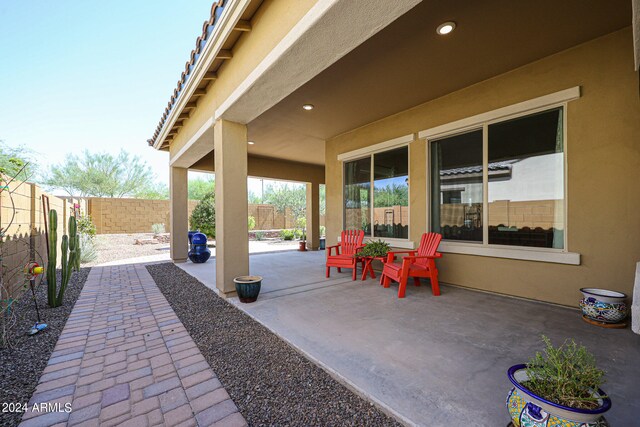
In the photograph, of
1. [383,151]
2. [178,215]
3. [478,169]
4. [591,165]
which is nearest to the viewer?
[591,165]

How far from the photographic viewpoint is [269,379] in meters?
1.82

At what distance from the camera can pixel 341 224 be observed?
20.0 ft

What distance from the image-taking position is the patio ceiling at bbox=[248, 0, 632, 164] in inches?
95.9

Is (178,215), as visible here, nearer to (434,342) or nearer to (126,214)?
(434,342)

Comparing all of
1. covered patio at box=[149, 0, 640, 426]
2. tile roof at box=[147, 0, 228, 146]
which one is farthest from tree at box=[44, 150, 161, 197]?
covered patio at box=[149, 0, 640, 426]

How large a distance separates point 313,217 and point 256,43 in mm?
7053

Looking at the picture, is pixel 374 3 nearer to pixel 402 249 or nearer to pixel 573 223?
pixel 573 223

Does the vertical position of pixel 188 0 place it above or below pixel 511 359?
above

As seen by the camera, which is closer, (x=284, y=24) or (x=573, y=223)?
(x=284, y=24)

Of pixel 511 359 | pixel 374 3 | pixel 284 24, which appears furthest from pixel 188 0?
pixel 511 359

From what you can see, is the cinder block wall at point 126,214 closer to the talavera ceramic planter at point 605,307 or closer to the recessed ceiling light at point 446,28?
the recessed ceiling light at point 446,28

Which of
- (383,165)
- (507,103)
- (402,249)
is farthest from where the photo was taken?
(383,165)

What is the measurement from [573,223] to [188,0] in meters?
6.56

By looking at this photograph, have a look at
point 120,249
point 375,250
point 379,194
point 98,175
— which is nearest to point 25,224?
point 375,250
